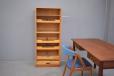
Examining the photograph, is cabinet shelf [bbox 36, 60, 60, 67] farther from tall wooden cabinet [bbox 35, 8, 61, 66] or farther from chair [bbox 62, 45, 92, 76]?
chair [bbox 62, 45, 92, 76]

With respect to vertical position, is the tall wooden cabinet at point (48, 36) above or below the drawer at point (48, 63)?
above

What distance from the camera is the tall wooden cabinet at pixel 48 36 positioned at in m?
4.53

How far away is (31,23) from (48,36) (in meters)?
0.54

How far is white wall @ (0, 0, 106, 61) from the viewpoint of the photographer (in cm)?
468

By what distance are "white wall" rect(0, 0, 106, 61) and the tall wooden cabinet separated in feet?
0.57

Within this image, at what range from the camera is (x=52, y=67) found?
4.48m

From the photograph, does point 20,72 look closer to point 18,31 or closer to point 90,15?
point 18,31

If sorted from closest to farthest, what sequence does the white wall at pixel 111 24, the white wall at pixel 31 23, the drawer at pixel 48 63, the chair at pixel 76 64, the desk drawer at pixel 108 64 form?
1. the desk drawer at pixel 108 64
2. the chair at pixel 76 64
3. the drawer at pixel 48 63
4. the white wall at pixel 31 23
5. the white wall at pixel 111 24

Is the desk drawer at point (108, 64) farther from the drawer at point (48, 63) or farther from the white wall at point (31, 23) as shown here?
the white wall at point (31, 23)

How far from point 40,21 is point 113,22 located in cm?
202

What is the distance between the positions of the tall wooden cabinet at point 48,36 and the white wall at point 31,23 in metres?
0.17

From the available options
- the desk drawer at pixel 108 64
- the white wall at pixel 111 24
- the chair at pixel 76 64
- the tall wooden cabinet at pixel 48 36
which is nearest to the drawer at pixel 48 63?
the tall wooden cabinet at pixel 48 36

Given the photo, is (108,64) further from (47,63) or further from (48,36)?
(48,36)

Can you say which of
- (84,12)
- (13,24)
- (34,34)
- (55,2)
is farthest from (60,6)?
(13,24)
